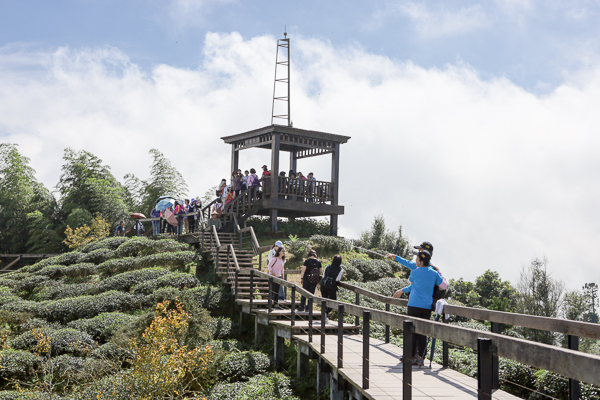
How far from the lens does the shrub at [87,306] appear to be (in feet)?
48.2

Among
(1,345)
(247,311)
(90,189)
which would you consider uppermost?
(90,189)

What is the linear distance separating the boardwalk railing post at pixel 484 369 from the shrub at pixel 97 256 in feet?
61.1

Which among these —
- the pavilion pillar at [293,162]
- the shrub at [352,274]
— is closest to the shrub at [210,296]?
the shrub at [352,274]

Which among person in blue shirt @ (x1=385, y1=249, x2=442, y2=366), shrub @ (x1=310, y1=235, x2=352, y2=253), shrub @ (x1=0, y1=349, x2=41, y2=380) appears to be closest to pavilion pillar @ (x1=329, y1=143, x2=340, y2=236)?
shrub @ (x1=310, y1=235, x2=352, y2=253)

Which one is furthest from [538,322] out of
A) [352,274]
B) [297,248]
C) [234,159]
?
[234,159]

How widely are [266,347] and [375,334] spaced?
250 cm

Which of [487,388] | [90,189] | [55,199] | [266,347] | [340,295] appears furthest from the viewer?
[55,199]

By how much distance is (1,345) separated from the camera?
1317 cm

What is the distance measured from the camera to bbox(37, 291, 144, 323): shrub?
579 inches

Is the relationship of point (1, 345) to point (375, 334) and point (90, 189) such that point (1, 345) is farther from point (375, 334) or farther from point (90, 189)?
point (90, 189)

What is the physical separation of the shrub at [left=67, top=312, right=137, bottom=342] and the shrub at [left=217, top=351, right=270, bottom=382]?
3.85 m

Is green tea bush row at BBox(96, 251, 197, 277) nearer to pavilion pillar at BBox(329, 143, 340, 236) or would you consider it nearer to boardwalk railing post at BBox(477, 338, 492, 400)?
pavilion pillar at BBox(329, 143, 340, 236)

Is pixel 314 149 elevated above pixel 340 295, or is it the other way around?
pixel 314 149

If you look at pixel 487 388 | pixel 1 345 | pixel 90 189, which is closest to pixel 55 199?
pixel 90 189
